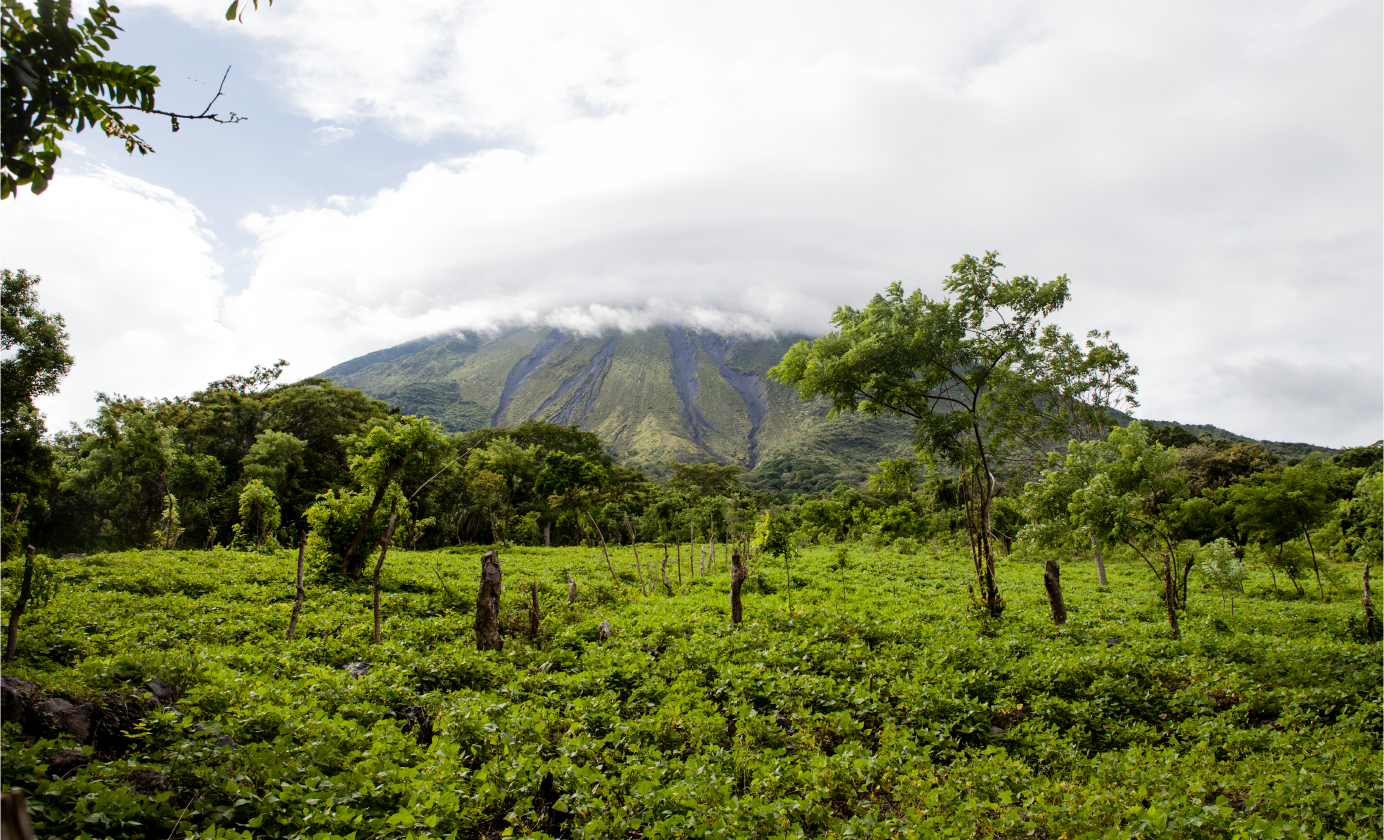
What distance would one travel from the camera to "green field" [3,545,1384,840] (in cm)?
409

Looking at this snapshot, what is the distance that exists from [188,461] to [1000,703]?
3527 cm

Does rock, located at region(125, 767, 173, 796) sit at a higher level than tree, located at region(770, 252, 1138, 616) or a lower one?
lower

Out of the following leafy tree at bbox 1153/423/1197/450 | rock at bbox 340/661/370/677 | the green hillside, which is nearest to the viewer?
rock at bbox 340/661/370/677

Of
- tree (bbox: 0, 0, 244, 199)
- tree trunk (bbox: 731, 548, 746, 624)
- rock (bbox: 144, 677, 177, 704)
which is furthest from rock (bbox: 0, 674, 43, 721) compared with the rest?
tree trunk (bbox: 731, 548, 746, 624)

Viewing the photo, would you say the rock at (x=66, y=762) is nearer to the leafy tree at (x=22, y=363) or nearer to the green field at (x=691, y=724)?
the green field at (x=691, y=724)

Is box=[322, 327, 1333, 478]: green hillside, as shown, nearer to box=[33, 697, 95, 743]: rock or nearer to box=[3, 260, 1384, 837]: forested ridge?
box=[3, 260, 1384, 837]: forested ridge

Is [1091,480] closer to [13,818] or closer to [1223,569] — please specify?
[1223,569]

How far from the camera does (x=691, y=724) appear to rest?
609cm

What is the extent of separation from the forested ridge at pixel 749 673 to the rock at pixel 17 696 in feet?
0.13

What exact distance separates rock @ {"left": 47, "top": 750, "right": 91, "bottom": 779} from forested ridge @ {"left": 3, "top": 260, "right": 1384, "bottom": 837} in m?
0.03

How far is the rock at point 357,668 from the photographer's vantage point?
755 cm

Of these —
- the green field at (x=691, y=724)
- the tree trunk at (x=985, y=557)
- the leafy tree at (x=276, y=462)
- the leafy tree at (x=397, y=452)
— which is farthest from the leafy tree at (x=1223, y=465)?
the leafy tree at (x=276, y=462)

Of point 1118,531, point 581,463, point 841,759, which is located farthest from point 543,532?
point 841,759

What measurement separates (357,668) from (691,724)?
15.8ft
